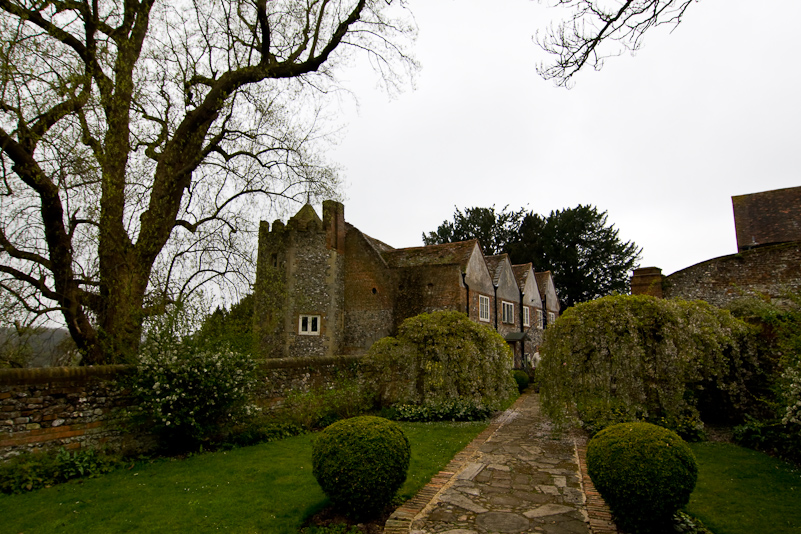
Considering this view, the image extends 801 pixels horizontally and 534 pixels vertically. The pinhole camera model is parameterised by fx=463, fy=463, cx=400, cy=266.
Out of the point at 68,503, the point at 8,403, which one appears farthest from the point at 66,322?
the point at 68,503

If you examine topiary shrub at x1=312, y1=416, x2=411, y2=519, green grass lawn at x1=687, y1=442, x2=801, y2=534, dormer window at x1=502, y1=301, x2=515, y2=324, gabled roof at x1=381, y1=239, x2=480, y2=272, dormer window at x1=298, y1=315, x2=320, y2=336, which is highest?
gabled roof at x1=381, y1=239, x2=480, y2=272

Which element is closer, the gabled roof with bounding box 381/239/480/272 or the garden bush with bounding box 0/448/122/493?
the garden bush with bounding box 0/448/122/493

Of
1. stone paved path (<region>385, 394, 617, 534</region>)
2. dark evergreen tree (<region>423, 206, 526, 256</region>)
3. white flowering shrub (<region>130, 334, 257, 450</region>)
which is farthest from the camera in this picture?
dark evergreen tree (<region>423, 206, 526, 256</region>)

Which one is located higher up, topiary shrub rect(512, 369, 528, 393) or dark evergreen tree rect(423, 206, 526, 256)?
dark evergreen tree rect(423, 206, 526, 256)

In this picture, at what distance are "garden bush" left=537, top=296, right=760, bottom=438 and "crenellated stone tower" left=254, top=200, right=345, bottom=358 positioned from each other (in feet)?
45.7

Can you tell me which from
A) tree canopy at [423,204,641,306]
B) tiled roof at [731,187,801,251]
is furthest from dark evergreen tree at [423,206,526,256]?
tiled roof at [731,187,801,251]

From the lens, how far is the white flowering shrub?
9094 mm

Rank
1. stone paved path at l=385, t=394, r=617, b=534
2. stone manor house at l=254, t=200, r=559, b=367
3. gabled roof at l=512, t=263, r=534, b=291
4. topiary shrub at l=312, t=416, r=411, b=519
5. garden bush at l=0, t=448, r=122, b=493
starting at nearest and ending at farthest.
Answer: topiary shrub at l=312, t=416, r=411, b=519 → stone paved path at l=385, t=394, r=617, b=534 → garden bush at l=0, t=448, r=122, b=493 → stone manor house at l=254, t=200, r=559, b=367 → gabled roof at l=512, t=263, r=534, b=291

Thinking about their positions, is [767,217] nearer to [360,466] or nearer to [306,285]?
[306,285]

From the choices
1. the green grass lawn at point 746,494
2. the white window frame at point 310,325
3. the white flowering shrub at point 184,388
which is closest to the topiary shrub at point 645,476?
the green grass lawn at point 746,494

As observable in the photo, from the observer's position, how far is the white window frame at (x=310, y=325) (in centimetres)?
2242

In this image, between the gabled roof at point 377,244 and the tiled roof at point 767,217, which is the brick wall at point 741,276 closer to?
the tiled roof at point 767,217

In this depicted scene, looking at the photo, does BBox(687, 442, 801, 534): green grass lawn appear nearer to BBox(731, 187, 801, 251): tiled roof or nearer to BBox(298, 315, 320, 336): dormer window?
BBox(731, 187, 801, 251): tiled roof

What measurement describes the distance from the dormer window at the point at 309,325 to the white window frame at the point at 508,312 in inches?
444
